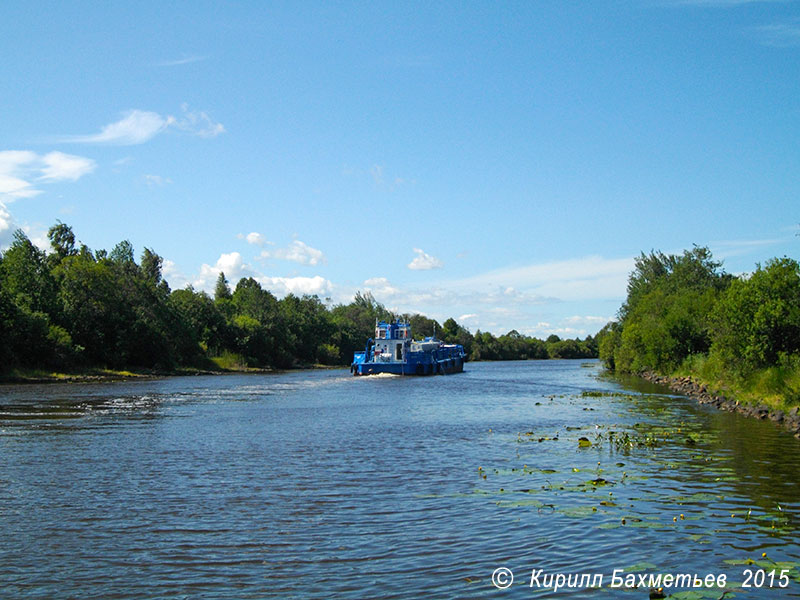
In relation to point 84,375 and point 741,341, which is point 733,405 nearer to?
point 741,341

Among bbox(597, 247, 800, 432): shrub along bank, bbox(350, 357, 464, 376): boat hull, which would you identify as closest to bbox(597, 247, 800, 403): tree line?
bbox(597, 247, 800, 432): shrub along bank

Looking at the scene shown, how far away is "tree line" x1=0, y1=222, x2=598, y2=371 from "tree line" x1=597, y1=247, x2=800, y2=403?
60691 mm

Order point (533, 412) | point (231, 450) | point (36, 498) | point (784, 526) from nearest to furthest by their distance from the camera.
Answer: point (784, 526) → point (36, 498) → point (231, 450) → point (533, 412)

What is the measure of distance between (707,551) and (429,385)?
59183mm

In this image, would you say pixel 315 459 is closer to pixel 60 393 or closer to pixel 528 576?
pixel 528 576

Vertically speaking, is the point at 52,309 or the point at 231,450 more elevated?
the point at 52,309

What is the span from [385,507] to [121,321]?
258 ft

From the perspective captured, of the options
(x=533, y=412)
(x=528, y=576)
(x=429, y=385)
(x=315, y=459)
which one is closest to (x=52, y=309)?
(x=429, y=385)

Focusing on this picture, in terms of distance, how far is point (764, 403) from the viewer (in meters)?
33.4

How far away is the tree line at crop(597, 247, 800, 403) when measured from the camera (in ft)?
116

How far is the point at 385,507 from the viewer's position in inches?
618

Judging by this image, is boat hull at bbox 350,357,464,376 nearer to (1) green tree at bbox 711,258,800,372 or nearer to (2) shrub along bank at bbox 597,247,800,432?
(2) shrub along bank at bbox 597,247,800,432

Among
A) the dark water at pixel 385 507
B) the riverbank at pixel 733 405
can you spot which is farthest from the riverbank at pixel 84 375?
the riverbank at pixel 733 405

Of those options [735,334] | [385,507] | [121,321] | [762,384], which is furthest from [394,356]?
[385,507]
